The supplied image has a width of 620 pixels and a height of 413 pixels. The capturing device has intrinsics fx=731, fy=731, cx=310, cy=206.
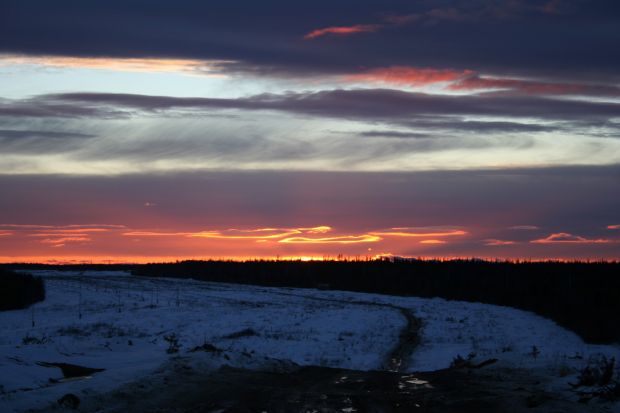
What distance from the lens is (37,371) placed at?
14.4m

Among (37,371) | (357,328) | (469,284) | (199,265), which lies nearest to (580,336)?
(357,328)

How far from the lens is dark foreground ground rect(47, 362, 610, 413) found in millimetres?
11930

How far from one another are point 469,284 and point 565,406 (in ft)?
213

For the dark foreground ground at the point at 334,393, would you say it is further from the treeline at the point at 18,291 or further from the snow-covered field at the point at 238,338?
the treeline at the point at 18,291

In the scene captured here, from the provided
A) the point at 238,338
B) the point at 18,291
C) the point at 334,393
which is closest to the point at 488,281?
the point at 18,291

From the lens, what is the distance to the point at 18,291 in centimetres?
4531

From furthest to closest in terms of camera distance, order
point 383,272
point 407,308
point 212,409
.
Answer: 1. point 383,272
2. point 407,308
3. point 212,409

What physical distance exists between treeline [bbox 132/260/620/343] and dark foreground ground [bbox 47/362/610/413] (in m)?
17.9

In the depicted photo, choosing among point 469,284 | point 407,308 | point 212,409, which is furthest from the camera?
point 469,284

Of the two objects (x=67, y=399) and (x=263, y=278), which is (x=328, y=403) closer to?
(x=67, y=399)

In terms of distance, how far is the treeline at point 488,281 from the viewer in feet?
135

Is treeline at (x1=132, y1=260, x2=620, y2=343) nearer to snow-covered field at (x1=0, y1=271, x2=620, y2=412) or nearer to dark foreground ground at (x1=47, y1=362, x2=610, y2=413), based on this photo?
snow-covered field at (x1=0, y1=271, x2=620, y2=412)

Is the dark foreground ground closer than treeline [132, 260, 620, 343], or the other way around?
the dark foreground ground

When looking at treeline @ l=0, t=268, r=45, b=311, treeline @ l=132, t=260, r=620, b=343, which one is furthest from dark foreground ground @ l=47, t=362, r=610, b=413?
treeline @ l=0, t=268, r=45, b=311
